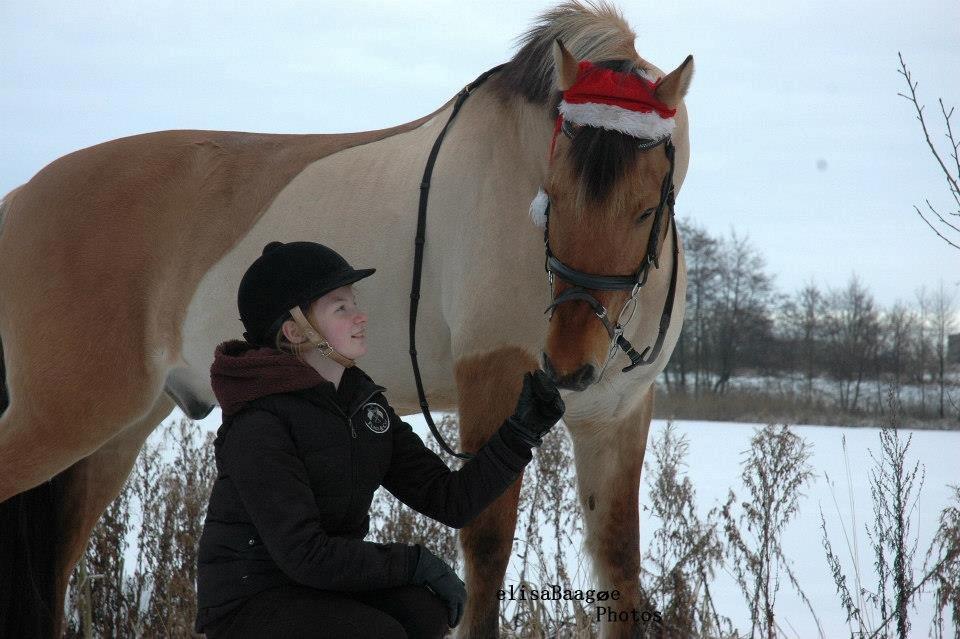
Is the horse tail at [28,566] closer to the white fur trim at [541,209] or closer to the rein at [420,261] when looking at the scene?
the rein at [420,261]

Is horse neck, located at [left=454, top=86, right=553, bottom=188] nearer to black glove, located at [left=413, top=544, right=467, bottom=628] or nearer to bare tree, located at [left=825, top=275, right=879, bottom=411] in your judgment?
black glove, located at [left=413, top=544, right=467, bottom=628]

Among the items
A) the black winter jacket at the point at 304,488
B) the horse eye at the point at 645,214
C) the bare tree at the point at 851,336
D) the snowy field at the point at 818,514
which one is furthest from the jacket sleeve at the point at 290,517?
the bare tree at the point at 851,336

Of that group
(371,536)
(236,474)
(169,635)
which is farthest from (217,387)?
(371,536)

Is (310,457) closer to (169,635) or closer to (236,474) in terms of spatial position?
(236,474)

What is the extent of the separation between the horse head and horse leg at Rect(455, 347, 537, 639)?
0.36m

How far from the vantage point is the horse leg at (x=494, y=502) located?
7.84 ft

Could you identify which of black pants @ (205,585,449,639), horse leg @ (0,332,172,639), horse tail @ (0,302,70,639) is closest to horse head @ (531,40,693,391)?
black pants @ (205,585,449,639)

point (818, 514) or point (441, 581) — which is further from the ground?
point (441, 581)

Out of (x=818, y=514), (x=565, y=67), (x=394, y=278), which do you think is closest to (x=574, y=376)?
(x=565, y=67)

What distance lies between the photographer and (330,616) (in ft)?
4.98

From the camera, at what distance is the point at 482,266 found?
2480 mm

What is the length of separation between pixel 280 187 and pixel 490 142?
0.89 metres

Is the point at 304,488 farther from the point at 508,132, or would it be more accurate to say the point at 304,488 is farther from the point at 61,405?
the point at 61,405

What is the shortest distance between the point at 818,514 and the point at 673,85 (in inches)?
196
